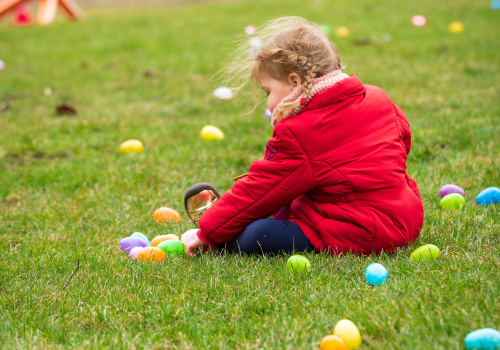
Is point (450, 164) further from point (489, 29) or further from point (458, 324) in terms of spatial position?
point (489, 29)

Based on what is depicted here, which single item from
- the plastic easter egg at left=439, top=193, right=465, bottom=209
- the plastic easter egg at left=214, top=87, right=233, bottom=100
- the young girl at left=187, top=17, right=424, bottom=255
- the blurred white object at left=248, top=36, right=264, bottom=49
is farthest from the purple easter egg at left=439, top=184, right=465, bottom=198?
the plastic easter egg at left=214, top=87, right=233, bottom=100

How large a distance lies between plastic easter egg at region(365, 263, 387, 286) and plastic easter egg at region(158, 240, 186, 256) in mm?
965

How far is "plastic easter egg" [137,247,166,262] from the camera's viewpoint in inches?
104

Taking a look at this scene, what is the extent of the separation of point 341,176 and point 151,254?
989mm

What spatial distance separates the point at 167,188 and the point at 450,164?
2.00 meters

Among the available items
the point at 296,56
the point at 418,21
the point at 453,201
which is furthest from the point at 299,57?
the point at 418,21

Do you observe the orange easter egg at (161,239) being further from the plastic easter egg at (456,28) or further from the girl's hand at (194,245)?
the plastic easter egg at (456,28)

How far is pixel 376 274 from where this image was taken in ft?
7.52

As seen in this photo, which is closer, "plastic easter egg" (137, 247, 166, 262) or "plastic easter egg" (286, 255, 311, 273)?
"plastic easter egg" (286, 255, 311, 273)

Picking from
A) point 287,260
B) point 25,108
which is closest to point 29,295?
point 287,260

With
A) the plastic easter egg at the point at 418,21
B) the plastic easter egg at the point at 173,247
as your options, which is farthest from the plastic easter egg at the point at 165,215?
the plastic easter egg at the point at 418,21

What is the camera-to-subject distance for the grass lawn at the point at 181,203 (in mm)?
2023

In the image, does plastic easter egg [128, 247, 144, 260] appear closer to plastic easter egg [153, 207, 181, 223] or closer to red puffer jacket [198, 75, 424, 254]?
red puffer jacket [198, 75, 424, 254]

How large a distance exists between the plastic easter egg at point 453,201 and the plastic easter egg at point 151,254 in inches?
65.1
